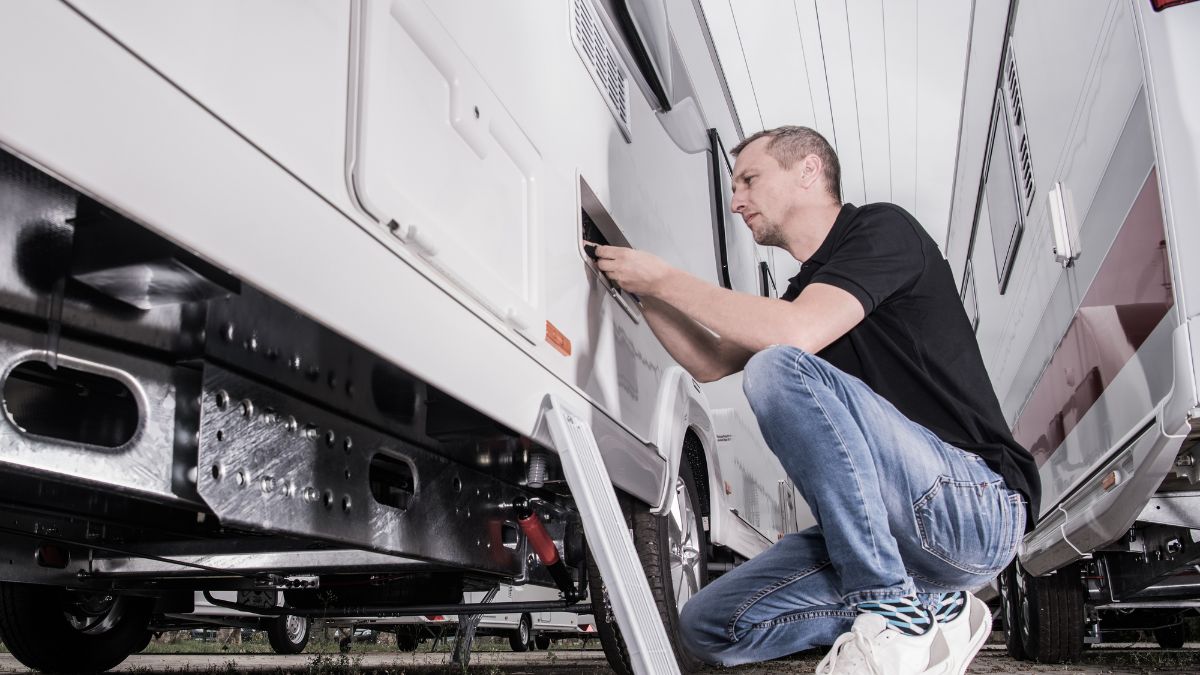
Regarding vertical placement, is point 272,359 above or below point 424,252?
below

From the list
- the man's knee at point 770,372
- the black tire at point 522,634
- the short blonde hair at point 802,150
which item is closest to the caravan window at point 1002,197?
the short blonde hair at point 802,150

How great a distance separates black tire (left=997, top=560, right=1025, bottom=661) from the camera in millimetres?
4625

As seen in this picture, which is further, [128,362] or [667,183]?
[667,183]

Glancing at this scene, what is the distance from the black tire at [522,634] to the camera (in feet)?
28.3

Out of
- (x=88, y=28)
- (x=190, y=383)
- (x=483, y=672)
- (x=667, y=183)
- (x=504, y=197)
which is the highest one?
(x=667, y=183)

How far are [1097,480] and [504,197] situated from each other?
1886 mm

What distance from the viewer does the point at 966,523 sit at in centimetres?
188

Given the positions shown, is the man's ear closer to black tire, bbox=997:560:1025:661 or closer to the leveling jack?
the leveling jack

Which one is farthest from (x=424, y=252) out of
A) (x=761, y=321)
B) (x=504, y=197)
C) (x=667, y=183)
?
(x=667, y=183)

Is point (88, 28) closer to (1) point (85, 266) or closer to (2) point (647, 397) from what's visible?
(1) point (85, 266)

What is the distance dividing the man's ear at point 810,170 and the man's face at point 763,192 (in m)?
0.03

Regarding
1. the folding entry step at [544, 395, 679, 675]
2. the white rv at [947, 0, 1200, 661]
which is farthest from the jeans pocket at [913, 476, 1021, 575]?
the folding entry step at [544, 395, 679, 675]

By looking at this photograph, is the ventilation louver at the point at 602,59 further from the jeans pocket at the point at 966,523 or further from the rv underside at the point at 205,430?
the jeans pocket at the point at 966,523

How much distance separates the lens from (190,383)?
1337 mm
